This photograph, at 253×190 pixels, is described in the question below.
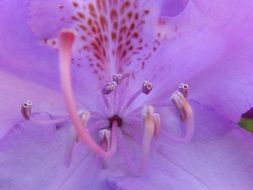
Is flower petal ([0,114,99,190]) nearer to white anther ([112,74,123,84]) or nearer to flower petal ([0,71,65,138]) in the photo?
flower petal ([0,71,65,138])

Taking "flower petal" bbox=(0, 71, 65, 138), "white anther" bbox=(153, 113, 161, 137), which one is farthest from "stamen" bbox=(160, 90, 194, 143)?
"flower petal" bbox=(0, 71, 65, 138)

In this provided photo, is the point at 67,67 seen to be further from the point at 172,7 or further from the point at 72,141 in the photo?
the point at 172,7

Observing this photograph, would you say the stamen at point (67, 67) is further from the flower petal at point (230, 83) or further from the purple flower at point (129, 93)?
the flower petal at point (230, 83)

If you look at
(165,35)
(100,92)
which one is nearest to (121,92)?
(100,92)

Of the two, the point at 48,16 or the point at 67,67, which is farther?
the point at 48,16

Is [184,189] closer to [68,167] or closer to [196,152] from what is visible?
[196,152]

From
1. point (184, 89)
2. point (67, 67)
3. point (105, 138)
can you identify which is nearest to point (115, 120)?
point (105, 138)

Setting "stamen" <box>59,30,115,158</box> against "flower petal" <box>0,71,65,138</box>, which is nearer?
"stamen" <box>59,30,115,158</box>

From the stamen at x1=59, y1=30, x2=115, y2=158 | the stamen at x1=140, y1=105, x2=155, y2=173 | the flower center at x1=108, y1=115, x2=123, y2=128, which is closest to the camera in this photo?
the stamen at x1=59, y1=30, x2=115, y2=158
